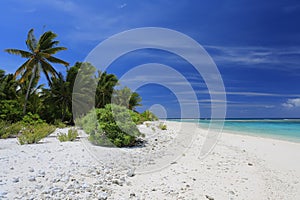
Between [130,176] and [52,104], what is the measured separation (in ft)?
74.9

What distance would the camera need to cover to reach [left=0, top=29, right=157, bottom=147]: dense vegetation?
26.5ft

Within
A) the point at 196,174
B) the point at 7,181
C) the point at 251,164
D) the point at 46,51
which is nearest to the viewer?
the point at 7,181

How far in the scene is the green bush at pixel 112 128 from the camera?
7.87 meters

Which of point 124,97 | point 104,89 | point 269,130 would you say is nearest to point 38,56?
point 104,89

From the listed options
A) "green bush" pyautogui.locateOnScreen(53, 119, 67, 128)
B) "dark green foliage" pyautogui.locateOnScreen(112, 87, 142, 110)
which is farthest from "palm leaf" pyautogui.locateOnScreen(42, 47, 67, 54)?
"dark green foliage" pyautogui.locateOnScreen(112, 87, 142, 110)

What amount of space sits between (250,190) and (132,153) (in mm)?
3697

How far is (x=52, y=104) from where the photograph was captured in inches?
976

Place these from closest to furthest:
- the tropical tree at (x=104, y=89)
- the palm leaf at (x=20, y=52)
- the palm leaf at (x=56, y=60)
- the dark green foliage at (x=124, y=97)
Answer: the palm leaf at (x=20, y=52) < the palm leaf at (x=56, y=60) < the tropical tree at (x=104, y=89) < the dark green foliage at (x=124, y=97)

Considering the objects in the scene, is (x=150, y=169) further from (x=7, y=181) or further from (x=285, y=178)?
(x=285, y=178)

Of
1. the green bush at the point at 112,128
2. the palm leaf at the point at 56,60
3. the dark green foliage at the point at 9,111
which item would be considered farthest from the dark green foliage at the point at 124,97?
the green bush at the point at 112,128

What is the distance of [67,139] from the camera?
27.1ft

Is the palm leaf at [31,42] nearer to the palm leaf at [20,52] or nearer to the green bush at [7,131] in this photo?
the palm leaf at [20,52]

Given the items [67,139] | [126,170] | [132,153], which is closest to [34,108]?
[67,139]

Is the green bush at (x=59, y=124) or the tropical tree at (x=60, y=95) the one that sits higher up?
the tropical tree at (x=60, y=95)
